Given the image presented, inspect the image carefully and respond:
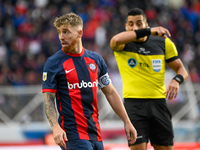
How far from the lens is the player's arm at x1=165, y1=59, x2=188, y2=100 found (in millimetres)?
5293

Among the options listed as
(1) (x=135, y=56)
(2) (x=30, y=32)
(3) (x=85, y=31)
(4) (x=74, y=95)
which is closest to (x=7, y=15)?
(2) (x=30, y=32)

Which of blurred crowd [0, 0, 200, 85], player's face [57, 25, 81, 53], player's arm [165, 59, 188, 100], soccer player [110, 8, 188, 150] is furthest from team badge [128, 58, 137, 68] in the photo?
blurred crowd [0, 0, 200, 85]

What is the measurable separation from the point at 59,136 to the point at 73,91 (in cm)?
62

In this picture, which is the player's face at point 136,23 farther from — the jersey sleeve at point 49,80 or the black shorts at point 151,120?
the jersey sleeve at point 49,80

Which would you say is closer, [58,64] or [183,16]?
[58,64]

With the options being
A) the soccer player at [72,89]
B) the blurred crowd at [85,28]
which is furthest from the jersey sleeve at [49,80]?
the blurred crowd at [85,28]

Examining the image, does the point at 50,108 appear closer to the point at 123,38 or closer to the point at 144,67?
the point at 123,38

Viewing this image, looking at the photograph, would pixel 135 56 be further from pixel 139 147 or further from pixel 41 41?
pixel 41 41

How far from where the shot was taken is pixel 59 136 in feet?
13.1

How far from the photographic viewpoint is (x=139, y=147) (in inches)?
215

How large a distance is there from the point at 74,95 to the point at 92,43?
1008 cm

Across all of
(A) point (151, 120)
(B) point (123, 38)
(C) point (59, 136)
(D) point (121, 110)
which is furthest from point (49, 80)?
(A) point (151, 120)

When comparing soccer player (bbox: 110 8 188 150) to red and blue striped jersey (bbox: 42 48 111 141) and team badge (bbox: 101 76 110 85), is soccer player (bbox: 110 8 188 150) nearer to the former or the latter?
team badge (bbox: 101 76 110 85)

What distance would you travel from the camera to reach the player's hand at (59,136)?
3.99 meters
